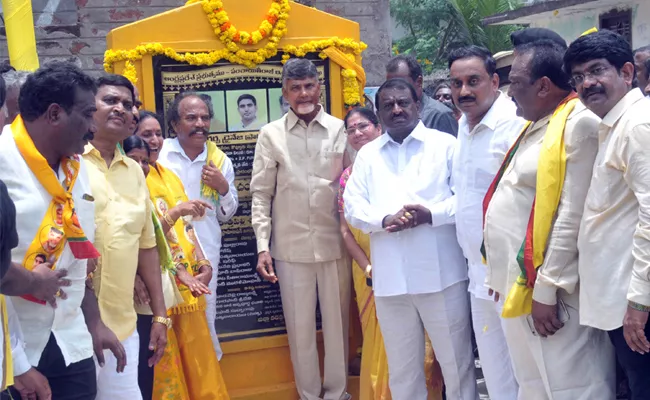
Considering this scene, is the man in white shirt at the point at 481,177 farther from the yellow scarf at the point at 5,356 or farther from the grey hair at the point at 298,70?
the yellow scarf at the point at 5,356

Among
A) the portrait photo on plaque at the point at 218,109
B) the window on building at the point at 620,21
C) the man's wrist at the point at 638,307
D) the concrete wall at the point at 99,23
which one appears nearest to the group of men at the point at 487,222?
the man's wrist at the point at 638,307

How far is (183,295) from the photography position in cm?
473

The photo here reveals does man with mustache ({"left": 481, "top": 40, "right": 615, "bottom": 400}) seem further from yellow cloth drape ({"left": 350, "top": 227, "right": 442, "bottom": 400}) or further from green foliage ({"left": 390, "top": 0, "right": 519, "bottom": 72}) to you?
green foliage ({"left": 390, "top": 0, "right": 519, "bottom": 72})

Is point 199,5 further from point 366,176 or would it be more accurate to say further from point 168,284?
point 168,284

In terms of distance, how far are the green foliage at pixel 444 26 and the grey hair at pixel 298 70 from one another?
17.1 meters

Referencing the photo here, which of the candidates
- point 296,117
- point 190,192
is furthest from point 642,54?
point 190,192

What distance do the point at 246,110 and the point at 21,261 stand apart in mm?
2928

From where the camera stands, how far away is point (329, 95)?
19.1 ft

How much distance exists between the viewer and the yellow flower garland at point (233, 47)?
5.36 metres

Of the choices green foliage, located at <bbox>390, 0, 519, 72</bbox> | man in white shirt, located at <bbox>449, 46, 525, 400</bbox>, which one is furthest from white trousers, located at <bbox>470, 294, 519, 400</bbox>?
green foliage, located at <bbox>390, 0, 519, 72</bbox>

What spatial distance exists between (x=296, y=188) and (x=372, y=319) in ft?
3.29

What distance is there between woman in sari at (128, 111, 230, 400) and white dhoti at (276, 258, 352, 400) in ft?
2.13

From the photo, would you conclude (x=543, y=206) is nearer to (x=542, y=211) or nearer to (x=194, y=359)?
(x=542, y=211)

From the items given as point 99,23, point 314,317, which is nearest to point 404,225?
point 314,317
